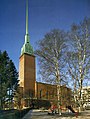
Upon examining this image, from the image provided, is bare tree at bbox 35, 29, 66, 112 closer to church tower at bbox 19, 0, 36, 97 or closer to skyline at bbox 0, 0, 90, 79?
church tower at bbox 19, 0, 36, 97

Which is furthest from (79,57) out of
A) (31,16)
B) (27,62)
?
(31,16)

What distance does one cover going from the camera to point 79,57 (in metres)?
3.12

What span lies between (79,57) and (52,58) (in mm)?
710

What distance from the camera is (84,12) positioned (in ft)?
6.19

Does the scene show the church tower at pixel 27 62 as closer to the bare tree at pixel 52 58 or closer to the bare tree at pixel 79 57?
the bare tree at pixel 52 58

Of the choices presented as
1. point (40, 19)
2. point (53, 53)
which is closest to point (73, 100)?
point (53, 53)

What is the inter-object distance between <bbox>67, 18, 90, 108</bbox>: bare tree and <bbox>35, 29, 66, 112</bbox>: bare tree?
0.28 metres

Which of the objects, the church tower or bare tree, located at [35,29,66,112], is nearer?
the church tower

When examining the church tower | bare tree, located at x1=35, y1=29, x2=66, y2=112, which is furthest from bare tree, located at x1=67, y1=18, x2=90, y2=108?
the church tower

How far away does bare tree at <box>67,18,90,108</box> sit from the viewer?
10.1 ft

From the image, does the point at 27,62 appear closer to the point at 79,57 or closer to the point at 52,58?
the point at 52,58

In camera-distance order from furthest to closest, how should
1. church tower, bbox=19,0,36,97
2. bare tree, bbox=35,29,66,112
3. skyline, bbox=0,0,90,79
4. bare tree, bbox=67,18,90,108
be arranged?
1. bare tree, bbox=35,29,66,112
2. bare tree, bbox=67,18,90,108
3. church tower, bbox=19,0,36,97
4. skyline, bbox=0,0,90,79

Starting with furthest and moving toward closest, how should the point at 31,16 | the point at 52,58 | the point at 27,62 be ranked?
the point at 27,62
the point at 52,58
the point at 31,16

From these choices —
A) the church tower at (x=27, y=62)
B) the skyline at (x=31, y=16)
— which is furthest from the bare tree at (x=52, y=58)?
the skyline at (x=31, y=16)
